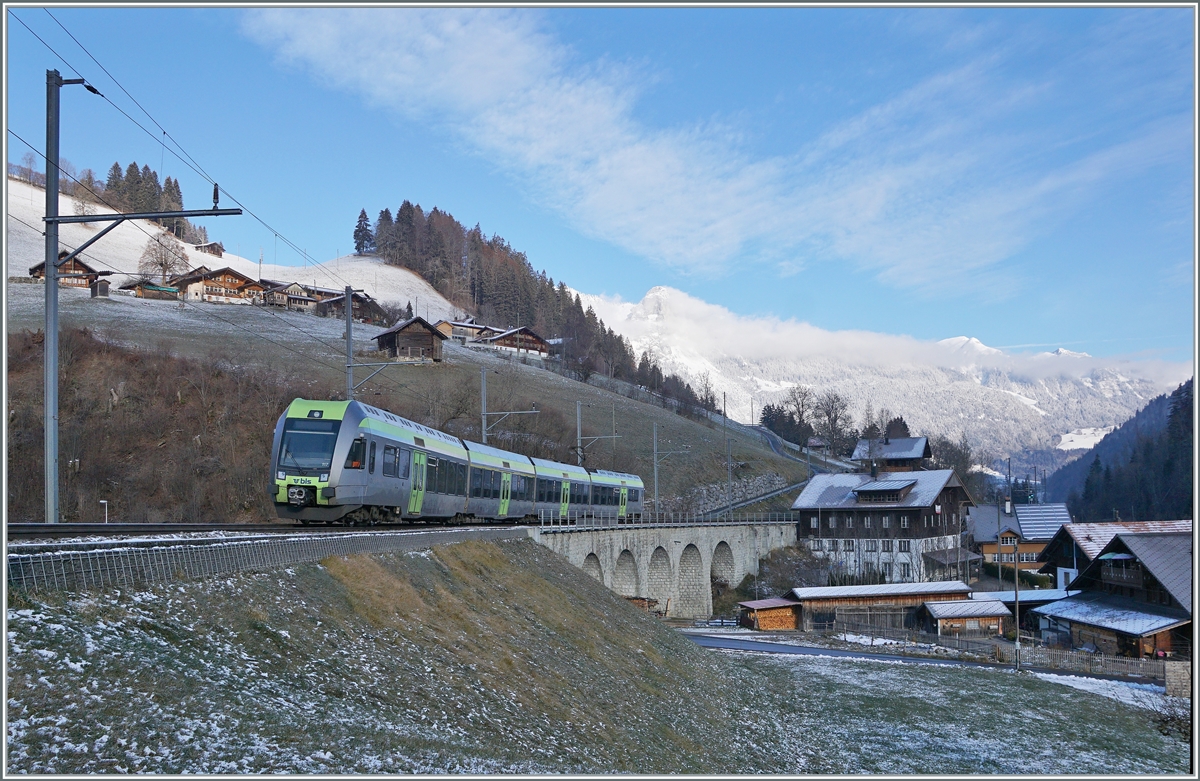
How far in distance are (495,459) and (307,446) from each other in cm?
1490

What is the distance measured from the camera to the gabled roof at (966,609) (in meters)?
51.6

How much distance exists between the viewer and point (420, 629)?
1709 centimetres

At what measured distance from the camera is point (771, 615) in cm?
5516

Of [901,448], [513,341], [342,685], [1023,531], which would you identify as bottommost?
[1023,531]

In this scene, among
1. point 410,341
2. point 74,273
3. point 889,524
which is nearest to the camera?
point 889,524

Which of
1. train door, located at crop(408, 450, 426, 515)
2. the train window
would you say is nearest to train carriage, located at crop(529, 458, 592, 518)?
train door, located at crop(408, 450, 426, 515)

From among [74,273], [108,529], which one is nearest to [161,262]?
[74,273]

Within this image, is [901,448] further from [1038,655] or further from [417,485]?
[417,485]

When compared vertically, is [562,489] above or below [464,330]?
below

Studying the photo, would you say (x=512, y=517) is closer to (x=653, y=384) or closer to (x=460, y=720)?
(x=460, y=720)

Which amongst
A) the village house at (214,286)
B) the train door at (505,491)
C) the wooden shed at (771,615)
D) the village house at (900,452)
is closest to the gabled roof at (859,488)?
the village house at (900,452)

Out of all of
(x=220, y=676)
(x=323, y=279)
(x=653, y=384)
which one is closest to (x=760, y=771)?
(x=220, y=676)

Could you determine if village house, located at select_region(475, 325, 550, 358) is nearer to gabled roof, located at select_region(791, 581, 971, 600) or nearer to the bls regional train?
gabled roof, located at select_region(791, 581, 971, 600)

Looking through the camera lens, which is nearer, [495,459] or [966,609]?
[495,459]
